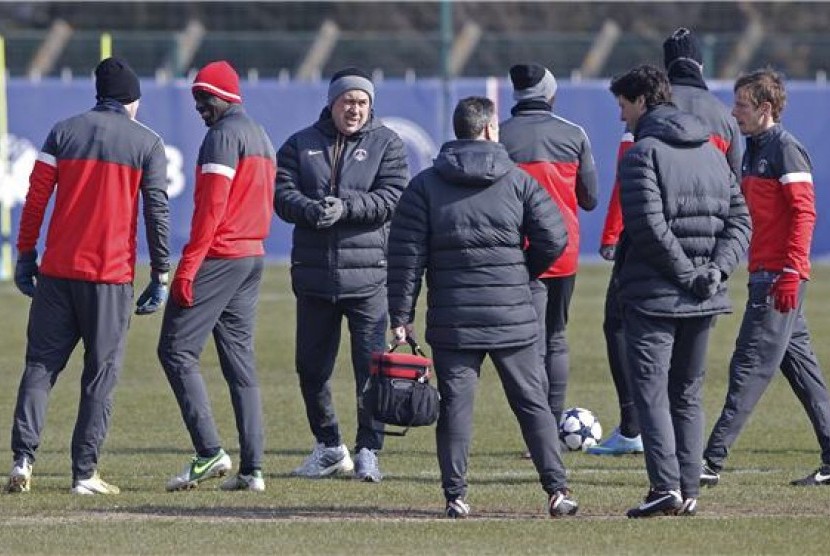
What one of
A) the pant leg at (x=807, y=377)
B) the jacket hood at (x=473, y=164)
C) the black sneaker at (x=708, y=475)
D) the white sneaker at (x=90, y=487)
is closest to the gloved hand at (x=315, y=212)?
the jacket hood at (x=473, y=164)

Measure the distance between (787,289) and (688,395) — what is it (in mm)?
1119

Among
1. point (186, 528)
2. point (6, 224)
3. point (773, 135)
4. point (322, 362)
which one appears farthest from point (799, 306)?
point (6, 224)

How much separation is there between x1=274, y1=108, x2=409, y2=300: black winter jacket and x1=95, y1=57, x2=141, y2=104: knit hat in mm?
911

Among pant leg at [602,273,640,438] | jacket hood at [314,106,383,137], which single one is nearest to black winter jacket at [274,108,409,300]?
jacket hood at [314,106,383,137]

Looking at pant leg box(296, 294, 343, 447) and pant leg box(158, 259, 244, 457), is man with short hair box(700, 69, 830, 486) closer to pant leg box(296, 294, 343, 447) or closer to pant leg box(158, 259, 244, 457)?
pant leg box(296, 294, 343, 447)

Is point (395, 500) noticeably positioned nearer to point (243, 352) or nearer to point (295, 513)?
point (295, 513)

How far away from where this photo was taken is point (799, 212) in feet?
31.3

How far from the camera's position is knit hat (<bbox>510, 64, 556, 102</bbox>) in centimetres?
1066

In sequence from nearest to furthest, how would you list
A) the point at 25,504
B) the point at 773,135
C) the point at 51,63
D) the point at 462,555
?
1. the point at 462,555
2. the point at 25,504
3. the point at 773,135
4. the point at 51,63

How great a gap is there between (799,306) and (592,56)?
20.4 metres

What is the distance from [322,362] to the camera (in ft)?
33.6

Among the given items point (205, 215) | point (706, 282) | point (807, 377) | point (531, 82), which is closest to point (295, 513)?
point (205, 215)

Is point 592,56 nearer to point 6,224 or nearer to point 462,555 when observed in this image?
point 6,224

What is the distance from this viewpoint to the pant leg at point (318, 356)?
10180 millimetres
